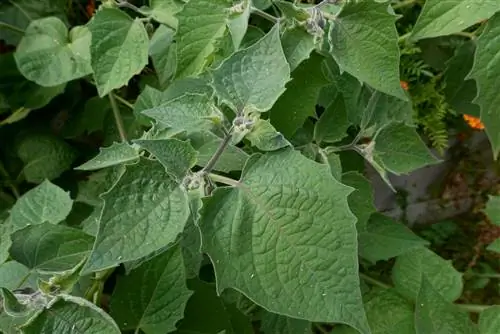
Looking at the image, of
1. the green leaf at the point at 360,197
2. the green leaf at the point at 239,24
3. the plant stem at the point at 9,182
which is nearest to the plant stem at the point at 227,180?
the green leaf at the point at 239,24

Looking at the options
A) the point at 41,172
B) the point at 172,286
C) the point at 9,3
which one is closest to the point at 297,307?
the point at 172,286

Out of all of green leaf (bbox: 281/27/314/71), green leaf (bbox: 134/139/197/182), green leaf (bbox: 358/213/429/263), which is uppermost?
green leaf (bbox: 281/27/314/71)

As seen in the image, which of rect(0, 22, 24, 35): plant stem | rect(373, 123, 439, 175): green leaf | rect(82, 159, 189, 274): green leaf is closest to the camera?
rect(82, 159, 189, 274): green leaf

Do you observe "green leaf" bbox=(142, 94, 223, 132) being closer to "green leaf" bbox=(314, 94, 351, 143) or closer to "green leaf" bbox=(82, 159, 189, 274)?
"green leaf" bbox=(82, 159, 189, 274)

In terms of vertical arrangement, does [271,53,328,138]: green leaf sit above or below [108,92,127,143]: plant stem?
above

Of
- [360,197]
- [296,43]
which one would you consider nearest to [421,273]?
[360,197]

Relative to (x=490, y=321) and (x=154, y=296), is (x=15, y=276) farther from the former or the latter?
(x=490, y=321)

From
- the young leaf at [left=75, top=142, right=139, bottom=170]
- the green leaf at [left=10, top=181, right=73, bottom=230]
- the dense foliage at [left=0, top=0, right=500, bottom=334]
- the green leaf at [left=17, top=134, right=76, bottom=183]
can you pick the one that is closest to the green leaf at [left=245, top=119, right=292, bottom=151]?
the dense foliage at [left=0, top=0, right=500, bottom=334]

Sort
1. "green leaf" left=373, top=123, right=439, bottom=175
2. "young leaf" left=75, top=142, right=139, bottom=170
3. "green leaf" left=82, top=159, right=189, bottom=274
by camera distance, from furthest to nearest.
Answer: "green leaf" left=373, top=123, right=439, bottom=175, "young leaf" left=75, top=142, right=139, bottom=170, "green leaf" left=82, top=159, right=189, bottom=274
